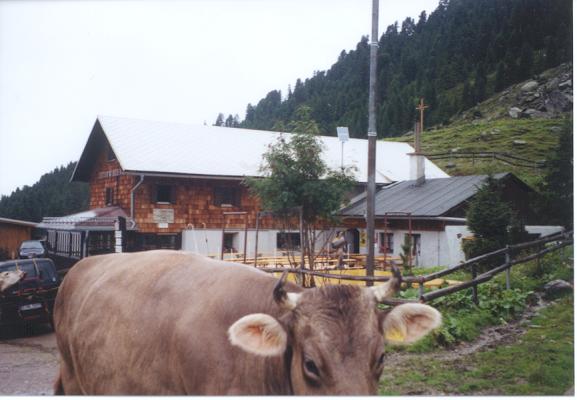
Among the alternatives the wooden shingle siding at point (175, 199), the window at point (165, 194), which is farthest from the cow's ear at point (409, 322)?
the window at point (165, 194)

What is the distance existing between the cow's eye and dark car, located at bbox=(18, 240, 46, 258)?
8.60m

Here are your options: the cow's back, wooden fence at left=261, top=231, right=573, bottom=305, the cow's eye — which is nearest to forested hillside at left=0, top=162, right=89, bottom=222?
the cow's back

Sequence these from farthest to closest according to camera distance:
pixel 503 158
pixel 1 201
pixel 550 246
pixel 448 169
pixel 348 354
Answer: pixel 448 169 → pixel 503 158 → pixel 550 246 → pixel 1 201 → pixel 348 354

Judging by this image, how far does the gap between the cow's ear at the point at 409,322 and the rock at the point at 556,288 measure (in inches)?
183

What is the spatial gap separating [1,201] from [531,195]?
7769mm

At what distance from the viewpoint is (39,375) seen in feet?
20.9

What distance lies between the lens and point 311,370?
2383 millimetres

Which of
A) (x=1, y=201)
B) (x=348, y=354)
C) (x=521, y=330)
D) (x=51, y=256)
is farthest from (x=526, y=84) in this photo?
(x=51, y=256)

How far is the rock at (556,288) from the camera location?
21.4 ft

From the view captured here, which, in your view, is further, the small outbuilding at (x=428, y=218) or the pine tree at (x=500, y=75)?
the small outbuilding at (x=428, y=218)

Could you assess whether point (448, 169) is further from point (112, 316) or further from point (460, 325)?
point (112, 316)

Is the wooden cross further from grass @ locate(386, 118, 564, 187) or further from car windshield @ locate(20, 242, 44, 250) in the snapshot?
car windshield @ locate(20, 242, 44, 250)

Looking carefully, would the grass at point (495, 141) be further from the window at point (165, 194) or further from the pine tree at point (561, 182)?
the window at point (165, 194)

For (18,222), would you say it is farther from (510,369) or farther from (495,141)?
(495,141)
